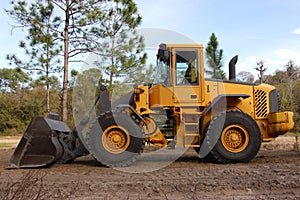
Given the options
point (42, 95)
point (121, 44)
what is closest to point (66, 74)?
point (121, 44)

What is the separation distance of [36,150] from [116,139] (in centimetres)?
181

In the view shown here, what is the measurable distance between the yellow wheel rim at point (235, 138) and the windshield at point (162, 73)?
1.89 m

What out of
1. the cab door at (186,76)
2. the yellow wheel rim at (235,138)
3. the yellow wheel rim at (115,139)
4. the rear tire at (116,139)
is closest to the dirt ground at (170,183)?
the rear tire at (116,139)

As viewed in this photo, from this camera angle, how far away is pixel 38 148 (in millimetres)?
7340

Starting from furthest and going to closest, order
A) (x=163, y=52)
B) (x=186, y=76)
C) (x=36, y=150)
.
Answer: (x=186, y=76) → (x=163, y=52) → (x=36, y=150)

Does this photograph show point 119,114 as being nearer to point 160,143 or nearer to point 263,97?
point 160,143

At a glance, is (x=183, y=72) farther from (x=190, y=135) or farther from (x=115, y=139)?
(x=115, y=139)

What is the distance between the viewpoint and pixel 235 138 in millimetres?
8156

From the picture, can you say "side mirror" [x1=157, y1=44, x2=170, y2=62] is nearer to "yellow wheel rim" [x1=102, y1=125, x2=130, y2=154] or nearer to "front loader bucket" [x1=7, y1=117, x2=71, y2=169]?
"yellow wheel rim" [x1=102, y1=125, x2=130, y2=154]

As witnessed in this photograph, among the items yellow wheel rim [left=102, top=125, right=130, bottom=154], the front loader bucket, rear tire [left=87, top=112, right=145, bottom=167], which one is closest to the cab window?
rear tire [left=87, top=112, right=145, bottom=167]

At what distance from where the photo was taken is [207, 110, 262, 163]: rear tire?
313 inches

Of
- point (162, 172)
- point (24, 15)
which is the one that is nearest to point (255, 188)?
point (162, 172)

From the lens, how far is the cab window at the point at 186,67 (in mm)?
8297

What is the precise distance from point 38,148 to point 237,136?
471 cm
